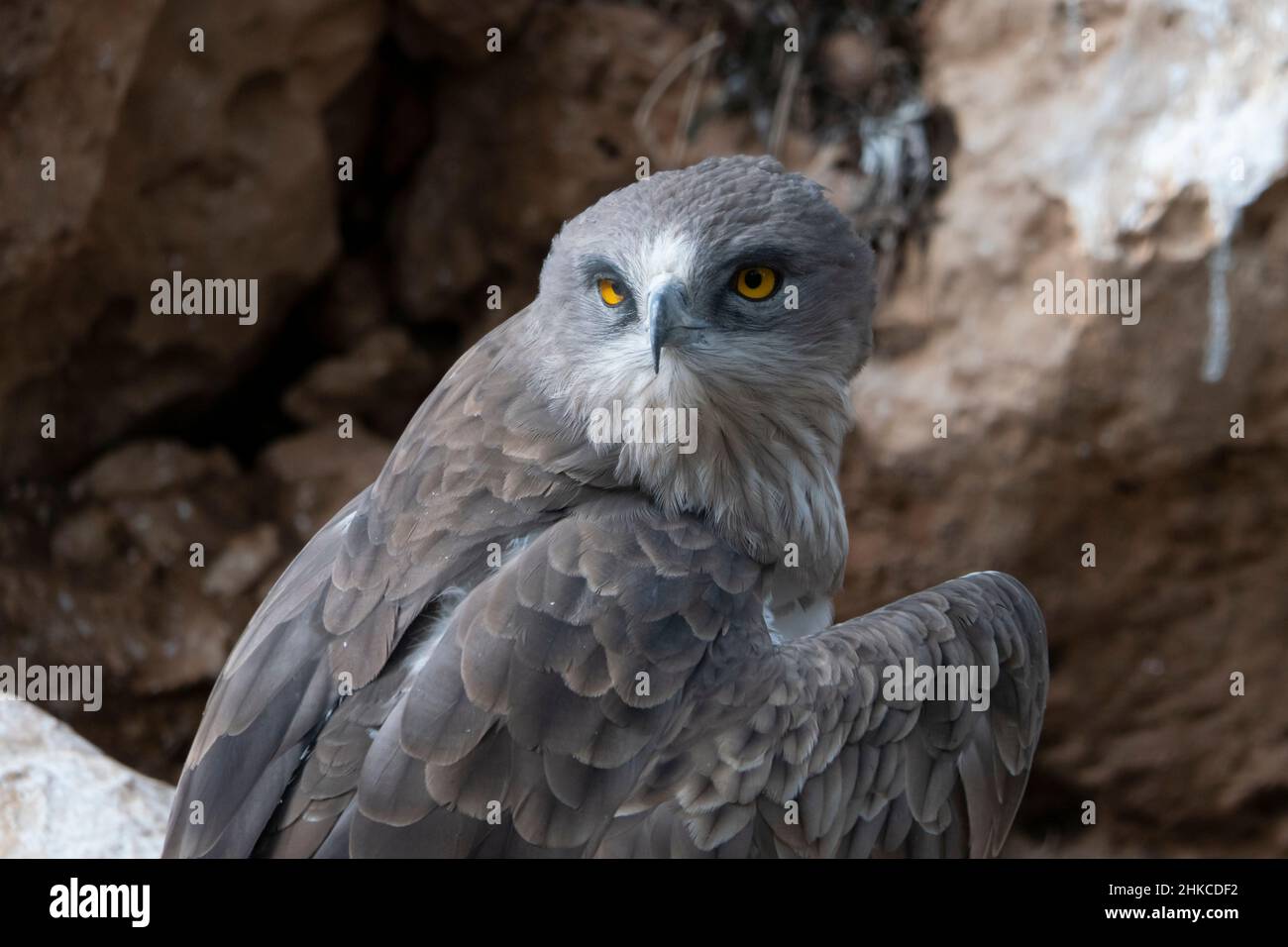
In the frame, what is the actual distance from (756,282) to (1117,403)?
3812 mm

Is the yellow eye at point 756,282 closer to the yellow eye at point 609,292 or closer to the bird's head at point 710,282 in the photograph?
the bird's head at point 710,282

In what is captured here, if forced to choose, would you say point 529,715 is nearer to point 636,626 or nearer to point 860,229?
point 636,626

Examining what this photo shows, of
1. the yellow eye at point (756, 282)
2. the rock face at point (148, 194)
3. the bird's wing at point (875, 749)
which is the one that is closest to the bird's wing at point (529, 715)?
the bird's wing at point (875, 749)

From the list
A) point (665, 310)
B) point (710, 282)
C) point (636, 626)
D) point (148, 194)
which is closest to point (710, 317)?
point (710, 282)

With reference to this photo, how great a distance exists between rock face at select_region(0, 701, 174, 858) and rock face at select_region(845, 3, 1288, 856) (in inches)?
169

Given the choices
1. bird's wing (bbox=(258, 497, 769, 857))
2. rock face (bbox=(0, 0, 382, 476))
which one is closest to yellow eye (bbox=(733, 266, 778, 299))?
bird's wing (bbox=(258, 497, 769, 857))

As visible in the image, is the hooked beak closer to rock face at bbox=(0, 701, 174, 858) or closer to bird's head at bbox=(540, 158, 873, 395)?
bird's head at bbox=(540, 158, 873, 395)

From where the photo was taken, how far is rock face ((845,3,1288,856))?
267 inches

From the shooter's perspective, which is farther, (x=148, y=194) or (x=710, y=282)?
(x=148, y=194)

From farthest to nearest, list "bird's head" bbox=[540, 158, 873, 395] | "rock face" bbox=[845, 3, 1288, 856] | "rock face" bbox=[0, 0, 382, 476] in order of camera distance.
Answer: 1. "rock face" bbox=[845, 3, 1288, 856]
2. "rock face" bbox=[0, 0, 382, 476]
3. "bird's head" bbox=[540, 158, 873, 395]

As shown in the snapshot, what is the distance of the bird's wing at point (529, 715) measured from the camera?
3.42m

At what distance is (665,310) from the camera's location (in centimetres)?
361

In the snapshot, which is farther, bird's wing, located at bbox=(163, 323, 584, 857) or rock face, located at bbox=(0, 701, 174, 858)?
rock face, located at bbox=(0, 701, 174, 858)

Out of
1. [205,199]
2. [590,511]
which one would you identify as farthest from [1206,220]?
[205,199]
